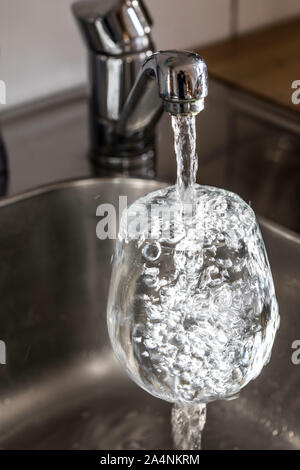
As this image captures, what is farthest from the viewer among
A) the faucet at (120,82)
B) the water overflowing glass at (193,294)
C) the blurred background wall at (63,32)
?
the blurred background wall at (63,32)

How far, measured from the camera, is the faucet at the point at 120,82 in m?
0.74

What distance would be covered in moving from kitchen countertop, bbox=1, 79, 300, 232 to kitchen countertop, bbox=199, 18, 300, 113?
15 mm

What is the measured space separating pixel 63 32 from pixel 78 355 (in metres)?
0.37

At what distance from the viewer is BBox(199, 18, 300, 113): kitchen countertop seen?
3.13 feet

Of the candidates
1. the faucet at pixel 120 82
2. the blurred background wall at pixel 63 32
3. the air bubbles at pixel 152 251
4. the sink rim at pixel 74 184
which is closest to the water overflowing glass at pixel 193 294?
the air bubbles at pixel 152 251

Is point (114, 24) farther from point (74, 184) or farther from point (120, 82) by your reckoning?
point (74, 184)

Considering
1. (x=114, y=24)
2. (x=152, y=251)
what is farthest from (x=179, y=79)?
(x=114, y=24)

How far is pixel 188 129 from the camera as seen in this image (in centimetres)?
56

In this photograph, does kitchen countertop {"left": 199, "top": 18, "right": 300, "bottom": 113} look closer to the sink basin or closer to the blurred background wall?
the blurred background wall

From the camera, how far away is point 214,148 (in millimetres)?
887

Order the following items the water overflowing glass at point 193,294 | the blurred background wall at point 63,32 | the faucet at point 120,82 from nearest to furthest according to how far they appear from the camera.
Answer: the water overflowing glass at point 193,294, the faucet at point 120,82, the blurred background wall at point 63,32

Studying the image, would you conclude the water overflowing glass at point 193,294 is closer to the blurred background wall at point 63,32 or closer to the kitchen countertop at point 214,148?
the kitchen countertop at point 214,148

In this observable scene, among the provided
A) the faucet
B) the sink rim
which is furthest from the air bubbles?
the sink rim

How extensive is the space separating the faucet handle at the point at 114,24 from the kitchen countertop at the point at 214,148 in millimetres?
136
